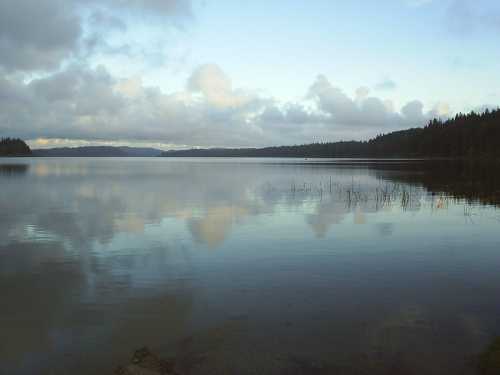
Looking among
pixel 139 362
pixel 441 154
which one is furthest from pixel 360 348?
pixel 441 154

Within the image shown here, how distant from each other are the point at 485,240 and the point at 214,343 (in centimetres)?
1550

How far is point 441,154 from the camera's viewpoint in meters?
148

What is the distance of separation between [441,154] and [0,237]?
157181 millimetres

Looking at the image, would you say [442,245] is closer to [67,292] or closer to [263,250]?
[263,250]

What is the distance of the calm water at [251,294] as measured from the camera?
7.89 m

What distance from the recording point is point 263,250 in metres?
16.3

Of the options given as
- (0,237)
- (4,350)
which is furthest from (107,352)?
(0,237)

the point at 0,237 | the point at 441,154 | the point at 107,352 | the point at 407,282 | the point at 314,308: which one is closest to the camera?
the point at 107,352

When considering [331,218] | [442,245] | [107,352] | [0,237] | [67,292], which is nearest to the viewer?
[107,352]

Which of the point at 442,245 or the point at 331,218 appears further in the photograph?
the point at 331,218

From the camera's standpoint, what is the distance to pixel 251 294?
36.4 ft

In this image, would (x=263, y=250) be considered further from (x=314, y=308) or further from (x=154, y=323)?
(x=154, y=323)

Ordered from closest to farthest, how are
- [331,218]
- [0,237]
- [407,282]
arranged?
[407,282], [0,237], [331,218]

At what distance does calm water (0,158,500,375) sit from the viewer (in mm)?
7891
